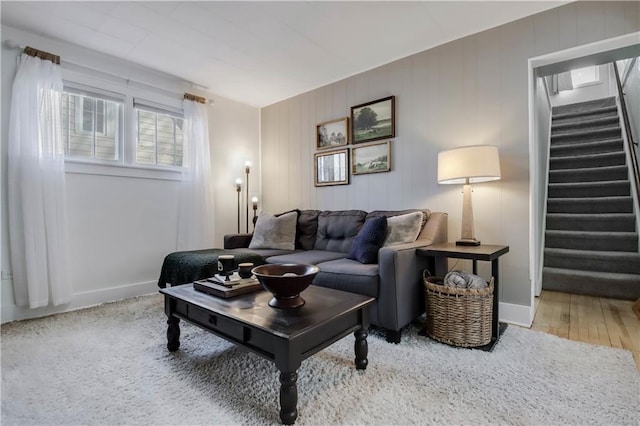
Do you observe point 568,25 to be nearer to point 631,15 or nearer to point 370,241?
point 631,15

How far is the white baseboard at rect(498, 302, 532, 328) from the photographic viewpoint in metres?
2.33

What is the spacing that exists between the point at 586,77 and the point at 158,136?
714 cm

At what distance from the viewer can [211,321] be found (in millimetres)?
1548

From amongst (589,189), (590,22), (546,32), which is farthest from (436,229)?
(589,189)

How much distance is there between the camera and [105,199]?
2932mm

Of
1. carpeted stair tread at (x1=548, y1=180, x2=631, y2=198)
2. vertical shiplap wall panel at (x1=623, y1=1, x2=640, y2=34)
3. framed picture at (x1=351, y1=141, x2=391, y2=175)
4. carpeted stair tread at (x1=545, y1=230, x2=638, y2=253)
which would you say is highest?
vertical shiplap wall panel at (x1=623, y1=1, x2=640, y2=34)

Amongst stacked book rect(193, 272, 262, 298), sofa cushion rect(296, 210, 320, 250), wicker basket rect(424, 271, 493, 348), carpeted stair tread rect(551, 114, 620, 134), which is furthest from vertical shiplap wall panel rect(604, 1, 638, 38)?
carpeted stair tread rect(551, 114, 620, 134)

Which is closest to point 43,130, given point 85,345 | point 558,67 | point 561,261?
point 85,345

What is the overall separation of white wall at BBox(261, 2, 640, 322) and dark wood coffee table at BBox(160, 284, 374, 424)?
5.00ft

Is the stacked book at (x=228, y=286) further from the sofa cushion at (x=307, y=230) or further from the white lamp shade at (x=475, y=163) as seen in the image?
the white lamp shade at (x=475, y=163)

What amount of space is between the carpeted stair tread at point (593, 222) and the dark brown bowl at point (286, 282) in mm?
3736

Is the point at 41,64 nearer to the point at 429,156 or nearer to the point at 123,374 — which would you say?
the point at 123,374

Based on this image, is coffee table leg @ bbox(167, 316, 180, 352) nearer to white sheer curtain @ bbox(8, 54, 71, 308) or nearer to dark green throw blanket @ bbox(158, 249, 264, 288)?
dark green throw blanket @ bbox(158, 249, 264, 288)

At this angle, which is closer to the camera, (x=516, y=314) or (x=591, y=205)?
(x=516, y=314)
